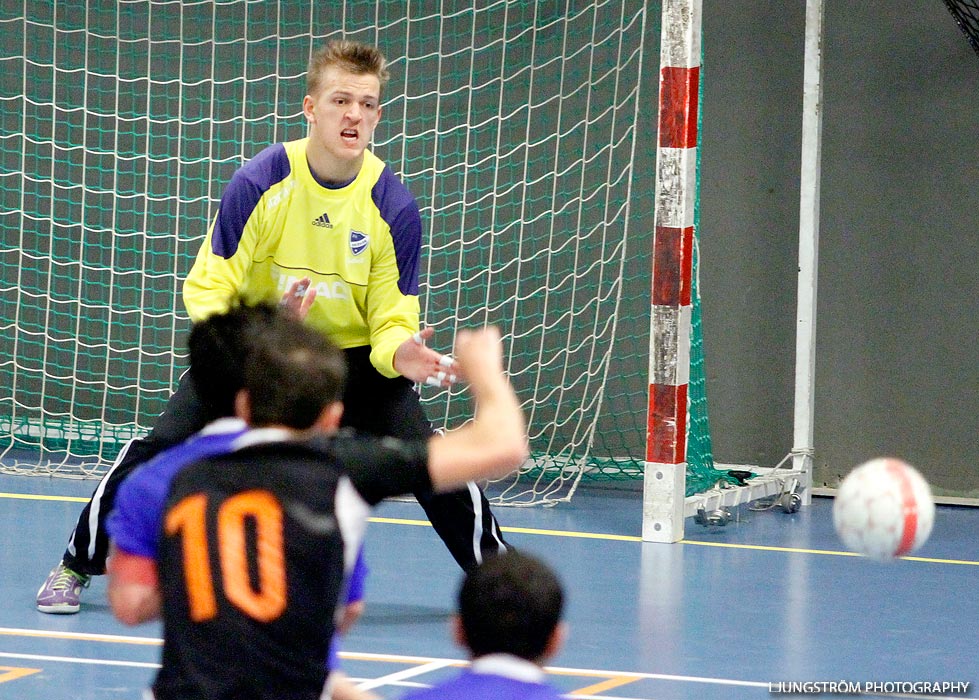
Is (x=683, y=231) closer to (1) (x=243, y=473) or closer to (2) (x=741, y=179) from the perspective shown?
(2) (x=741, y=179)

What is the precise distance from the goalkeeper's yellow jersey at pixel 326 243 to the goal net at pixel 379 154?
9.13ft

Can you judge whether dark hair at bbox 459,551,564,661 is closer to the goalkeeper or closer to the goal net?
the goalkeeper


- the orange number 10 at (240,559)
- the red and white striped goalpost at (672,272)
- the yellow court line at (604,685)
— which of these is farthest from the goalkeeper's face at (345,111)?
the orange number 10 at (240,559)

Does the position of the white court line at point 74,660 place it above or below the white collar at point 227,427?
below

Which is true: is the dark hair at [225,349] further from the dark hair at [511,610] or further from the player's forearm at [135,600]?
the dark hair at [511,610]

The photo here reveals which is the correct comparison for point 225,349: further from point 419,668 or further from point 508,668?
point 419,668

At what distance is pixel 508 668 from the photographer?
1.94 m

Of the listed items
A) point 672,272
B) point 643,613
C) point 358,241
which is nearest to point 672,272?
point 672,272

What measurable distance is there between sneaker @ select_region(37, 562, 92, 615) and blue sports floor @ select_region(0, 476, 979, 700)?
0.04 m

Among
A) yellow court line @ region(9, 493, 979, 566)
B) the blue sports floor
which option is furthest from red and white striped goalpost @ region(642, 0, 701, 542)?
the blue sports floor

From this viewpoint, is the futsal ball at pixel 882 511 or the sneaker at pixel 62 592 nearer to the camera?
the futsal ball at pixel 882 511

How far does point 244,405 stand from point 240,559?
0.22 metres

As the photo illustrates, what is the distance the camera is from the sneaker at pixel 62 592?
4809mm

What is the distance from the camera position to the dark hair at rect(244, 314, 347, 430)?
6.79ft
